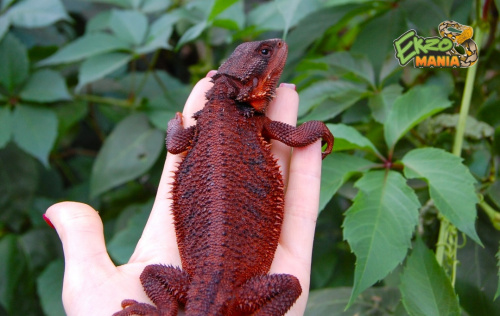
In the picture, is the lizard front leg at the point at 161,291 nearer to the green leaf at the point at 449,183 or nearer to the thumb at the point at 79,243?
the thumb at the point at 79,243

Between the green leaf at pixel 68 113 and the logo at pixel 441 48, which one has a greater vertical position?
the logo at pixel 441 48

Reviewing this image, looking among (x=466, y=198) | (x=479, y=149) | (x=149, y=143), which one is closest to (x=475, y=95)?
(x=479, y=149)

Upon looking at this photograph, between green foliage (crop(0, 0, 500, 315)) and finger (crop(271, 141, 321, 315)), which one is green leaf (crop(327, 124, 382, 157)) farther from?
finger (crop(271, 141, 321, 315))

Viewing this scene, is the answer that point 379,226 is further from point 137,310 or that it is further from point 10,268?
point 10,268

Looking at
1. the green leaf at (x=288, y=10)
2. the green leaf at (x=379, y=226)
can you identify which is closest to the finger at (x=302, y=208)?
the green leaf at (x=379, y=226)

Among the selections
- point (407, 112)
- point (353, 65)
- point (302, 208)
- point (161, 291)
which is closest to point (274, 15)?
point (353, 65)

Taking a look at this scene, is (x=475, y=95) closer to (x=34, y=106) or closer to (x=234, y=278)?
(x=234, y=278)
